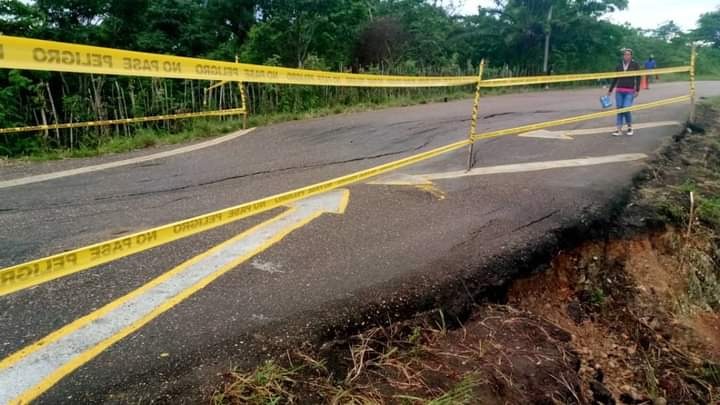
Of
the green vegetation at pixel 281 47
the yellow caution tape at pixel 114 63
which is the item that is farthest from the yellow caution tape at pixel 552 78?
the green vegetation at pixel 281 47

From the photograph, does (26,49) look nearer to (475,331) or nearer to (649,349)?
(475,331)

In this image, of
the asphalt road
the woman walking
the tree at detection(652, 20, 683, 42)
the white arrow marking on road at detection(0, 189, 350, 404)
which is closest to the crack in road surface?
the asphalt road

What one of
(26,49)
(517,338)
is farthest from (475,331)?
(26,49)

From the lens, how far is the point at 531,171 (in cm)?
613

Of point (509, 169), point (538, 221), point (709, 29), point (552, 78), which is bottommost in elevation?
point (538, 221)

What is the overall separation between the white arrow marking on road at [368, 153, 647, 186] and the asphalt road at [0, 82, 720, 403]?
18 cm

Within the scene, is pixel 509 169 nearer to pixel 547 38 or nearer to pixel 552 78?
pixel 552 78

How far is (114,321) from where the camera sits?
2656 mm

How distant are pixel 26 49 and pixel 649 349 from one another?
177 inches

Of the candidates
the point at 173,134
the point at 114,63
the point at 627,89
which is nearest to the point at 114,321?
the point at 114,63

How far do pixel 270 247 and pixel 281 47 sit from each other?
1893cm

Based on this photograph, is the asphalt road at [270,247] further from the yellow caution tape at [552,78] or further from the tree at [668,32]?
the tree at [668,32]

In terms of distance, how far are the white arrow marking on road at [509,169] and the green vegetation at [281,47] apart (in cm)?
502

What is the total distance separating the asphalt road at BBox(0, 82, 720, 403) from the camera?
8.09 feet
